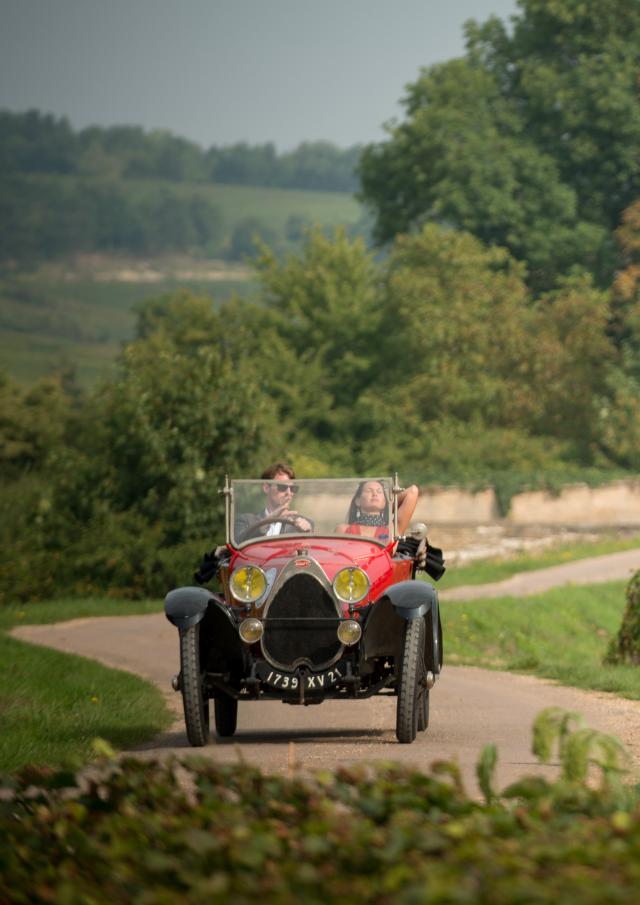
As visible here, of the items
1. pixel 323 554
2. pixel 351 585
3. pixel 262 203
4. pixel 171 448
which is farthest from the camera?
pixel 262 203

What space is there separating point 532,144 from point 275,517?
197 ft

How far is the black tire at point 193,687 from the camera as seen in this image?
34.9 ft

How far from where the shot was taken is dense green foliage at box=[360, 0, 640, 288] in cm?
6744

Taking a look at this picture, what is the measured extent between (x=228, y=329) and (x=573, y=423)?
12.2 m

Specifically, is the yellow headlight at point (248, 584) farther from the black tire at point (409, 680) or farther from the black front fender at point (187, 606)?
the black tire at point (409, 680)

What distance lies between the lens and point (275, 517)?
11875 mm

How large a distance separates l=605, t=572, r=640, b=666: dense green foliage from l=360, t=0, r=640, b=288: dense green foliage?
4919 centimetres

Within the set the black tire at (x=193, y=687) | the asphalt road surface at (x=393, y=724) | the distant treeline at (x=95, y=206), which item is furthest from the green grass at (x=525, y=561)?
the distant treeline at (x=95, y=206)

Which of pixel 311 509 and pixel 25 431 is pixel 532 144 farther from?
pixel 311 509

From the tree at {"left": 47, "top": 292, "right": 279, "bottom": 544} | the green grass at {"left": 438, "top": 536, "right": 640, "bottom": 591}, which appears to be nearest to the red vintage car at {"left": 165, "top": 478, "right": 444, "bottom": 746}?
the tree at {"left": 47, "top": 292, "right": 279, "bottom": 544}

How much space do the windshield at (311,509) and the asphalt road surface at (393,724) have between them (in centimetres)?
137

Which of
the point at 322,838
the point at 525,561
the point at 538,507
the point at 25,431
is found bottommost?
the point at 538,507

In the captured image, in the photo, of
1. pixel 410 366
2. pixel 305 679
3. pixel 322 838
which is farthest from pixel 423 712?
pixel 410 366

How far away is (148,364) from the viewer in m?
33.7
